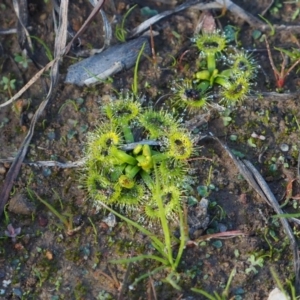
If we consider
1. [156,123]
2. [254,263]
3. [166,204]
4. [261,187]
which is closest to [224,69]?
[156,123]

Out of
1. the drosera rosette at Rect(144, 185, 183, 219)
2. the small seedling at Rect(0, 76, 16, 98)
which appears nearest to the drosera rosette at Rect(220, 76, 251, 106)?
the drosera rosette at Rect(144, 185, 183, 219)

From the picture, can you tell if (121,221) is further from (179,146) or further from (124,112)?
(124,112)

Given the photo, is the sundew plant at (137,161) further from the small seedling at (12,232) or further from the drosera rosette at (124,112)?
the small seedling at (12,232)

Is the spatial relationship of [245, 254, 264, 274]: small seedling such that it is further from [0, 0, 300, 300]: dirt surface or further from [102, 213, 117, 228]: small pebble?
[102, 213, 117, 228]: small pebble

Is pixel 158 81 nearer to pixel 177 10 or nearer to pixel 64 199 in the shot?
pixel 177 10

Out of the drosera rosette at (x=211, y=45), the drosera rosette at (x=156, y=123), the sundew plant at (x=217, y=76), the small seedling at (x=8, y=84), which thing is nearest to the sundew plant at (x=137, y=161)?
the drosera rosette at (x=156, y=123)
